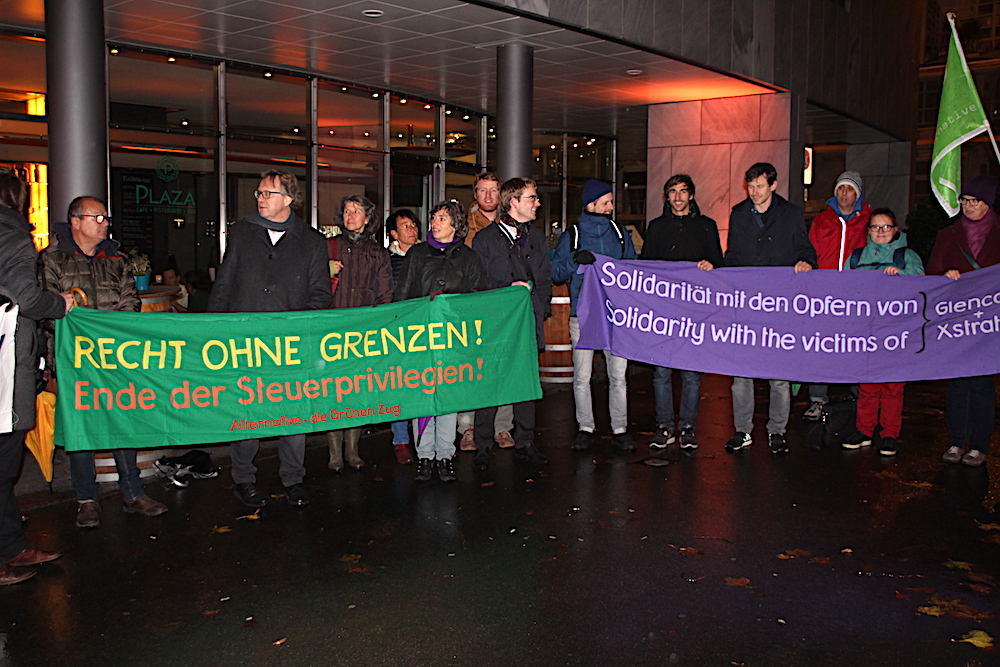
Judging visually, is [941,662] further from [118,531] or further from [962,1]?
[962,1]

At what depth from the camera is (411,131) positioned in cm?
1662

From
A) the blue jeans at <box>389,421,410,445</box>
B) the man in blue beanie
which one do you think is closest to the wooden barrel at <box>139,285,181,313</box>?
the blue jeans at <box>389,421,410,445</box>

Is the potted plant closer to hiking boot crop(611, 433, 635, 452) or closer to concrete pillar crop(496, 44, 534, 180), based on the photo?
hiking boot crop(611, 433, 635, 452)

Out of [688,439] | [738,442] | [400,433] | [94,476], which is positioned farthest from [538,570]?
[738,442]

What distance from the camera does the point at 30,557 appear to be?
4.86m

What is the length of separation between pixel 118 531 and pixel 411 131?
40.2 ft

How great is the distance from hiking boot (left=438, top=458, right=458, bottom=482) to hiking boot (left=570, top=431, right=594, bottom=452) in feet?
4.19

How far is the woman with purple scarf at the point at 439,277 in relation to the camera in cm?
659

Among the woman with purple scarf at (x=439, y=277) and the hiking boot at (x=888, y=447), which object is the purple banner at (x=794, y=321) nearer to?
the hiking boot at (x=888, y=447)

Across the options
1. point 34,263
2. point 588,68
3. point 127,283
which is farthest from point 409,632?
point 588,68

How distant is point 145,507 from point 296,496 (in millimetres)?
954

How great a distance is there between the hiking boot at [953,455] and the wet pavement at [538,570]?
14cm

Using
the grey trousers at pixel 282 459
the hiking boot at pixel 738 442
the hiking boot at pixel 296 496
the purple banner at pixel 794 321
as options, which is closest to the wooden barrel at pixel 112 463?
the grey trousers at pixel 282 459

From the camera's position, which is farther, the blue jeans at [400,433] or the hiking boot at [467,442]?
the hiking boot at [467,442]
